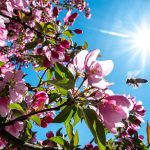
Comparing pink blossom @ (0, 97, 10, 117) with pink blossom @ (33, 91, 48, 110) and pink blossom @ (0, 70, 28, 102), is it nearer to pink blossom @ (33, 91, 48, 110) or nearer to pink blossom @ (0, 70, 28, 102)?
pink blossom @ (0, 70, 28, 102)

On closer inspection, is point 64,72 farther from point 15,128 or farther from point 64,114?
point 15,128

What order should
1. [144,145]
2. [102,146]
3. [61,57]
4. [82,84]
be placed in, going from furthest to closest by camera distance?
[144,145] < [61,57] < [82,84] < [102,146]

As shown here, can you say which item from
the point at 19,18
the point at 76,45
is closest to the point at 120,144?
the point at 76,45

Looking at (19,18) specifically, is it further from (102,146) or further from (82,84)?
(102,146)

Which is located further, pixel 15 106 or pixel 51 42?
pixel 51 42

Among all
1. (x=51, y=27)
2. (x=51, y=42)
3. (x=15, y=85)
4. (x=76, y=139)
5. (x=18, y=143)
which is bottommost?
(x=18, y=143)

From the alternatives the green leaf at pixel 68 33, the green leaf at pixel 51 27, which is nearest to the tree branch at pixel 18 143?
the green leaf at pixel 51 27

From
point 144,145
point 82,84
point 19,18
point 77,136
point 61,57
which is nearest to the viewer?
point 82,84

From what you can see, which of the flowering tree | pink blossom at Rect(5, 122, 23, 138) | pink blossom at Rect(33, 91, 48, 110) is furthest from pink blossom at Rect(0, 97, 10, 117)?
pink blossom at Rect(5, 122, 23, 138)

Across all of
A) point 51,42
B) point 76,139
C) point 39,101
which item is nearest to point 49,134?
point 76,139
